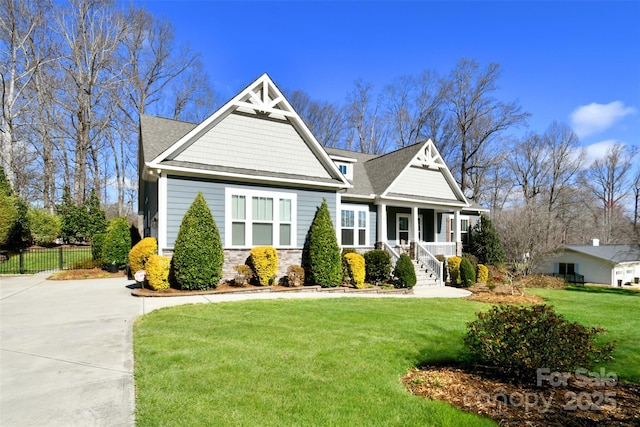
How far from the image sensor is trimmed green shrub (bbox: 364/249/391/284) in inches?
556

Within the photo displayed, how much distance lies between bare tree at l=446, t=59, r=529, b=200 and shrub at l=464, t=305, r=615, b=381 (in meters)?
30.8

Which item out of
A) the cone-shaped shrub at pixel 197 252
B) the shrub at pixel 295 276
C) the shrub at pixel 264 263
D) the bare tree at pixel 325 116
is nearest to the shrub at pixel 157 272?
the cone-shaped shrub at pixel 197 252

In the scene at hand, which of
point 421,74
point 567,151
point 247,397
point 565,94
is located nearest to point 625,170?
Answer: point 567,151

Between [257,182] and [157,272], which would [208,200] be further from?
[157,272]

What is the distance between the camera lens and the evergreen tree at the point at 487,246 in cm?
2048

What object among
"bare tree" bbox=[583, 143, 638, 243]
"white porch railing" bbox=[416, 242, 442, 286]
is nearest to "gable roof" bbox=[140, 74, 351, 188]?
"white porch railing" bbox=[416, 242, 442, 286]

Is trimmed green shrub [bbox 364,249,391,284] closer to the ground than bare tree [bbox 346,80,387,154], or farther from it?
closer to the ground

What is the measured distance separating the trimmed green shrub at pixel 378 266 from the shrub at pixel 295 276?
307cm

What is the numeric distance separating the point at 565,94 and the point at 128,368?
743 inches

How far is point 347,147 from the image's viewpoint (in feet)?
123

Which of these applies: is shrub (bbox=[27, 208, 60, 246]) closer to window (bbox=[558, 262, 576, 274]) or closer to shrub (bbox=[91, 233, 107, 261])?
shrub (bbox=[91, 233, 107, 261])

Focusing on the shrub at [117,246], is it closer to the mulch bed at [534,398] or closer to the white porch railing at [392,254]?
the white porch railing at [392,254]

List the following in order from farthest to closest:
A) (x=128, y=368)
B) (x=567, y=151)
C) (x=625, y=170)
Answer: (x=625, y=170) → (x=567, y=151) → (x=128, y=368)

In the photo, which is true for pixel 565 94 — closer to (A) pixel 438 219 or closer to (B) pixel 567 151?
(A) pixel 438 219
